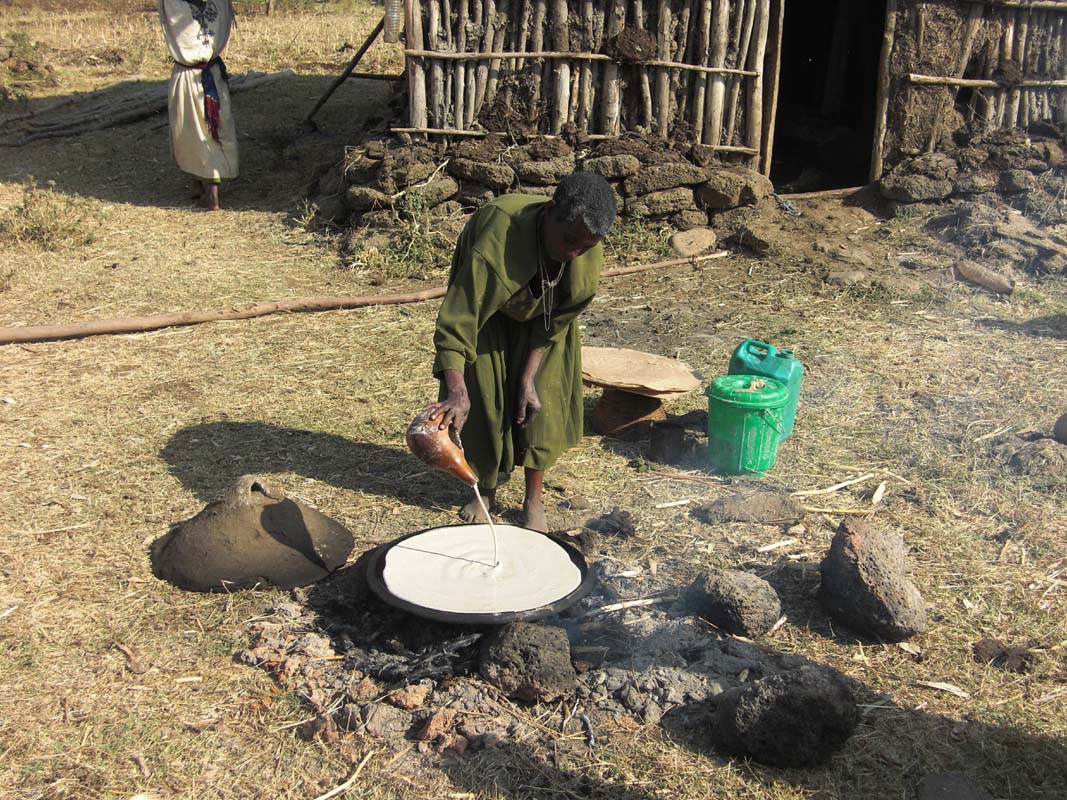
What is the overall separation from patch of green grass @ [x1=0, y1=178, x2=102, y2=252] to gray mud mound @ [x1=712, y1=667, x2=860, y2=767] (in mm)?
6999

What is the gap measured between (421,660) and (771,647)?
47.1 inches

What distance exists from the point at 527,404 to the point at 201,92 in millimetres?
6198

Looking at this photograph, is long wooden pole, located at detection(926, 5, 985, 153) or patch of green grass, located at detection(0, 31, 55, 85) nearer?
long wooden pole, located at detection(926, 5, 985, 153)

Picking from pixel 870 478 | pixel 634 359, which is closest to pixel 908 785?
pixel 870 478

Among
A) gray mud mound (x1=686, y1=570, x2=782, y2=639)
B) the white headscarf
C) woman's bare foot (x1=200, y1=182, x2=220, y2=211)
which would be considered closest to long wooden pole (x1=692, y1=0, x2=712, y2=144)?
the white headscarf

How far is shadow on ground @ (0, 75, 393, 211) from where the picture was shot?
9438mm

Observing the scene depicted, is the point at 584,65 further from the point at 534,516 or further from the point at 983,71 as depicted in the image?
the point at 534,516

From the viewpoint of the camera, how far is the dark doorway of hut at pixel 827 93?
32.3 ft

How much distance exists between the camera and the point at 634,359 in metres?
4.91

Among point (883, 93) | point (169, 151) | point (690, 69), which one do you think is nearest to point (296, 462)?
point (690, 69)

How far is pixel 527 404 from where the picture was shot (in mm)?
3854

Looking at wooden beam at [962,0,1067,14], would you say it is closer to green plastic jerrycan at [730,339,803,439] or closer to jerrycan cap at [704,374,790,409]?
green plastic jerrycan at [730,339,803,439]

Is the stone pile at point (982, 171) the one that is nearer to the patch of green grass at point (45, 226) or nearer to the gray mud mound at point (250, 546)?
the gray mud mound at point (250, 546)

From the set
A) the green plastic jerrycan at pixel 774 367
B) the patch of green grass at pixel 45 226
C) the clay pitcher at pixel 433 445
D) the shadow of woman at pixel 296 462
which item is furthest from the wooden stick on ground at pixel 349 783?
the patch of green grass at pixel 45 226
